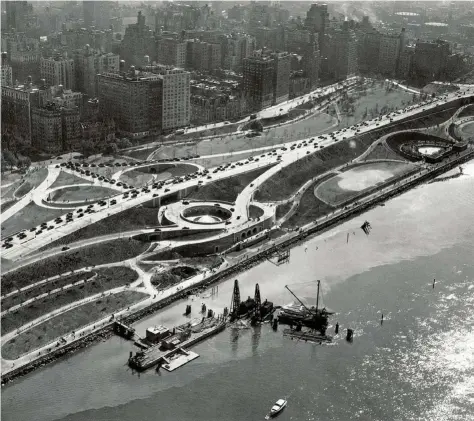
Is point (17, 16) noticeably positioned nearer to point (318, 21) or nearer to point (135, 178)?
point (318, 21)

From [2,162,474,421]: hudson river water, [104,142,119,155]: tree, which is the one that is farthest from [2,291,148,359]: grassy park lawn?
[104,142,119,155]: tree

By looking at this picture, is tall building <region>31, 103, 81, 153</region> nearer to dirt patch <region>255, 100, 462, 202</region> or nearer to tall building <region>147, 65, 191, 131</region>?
tall building <region>147, 65, 191, 131</region>

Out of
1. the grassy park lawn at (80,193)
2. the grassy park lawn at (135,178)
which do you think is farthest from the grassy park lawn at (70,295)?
the grassy park lawn at (135,178)

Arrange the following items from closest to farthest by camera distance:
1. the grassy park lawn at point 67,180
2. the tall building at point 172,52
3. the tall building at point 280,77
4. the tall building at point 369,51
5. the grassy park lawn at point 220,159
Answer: the grassy park lawn at point 67,180 → the grassy park lawn at point 220,159 → the tall building at point 280,77 → the tall building at point 172,52 → the tall building at point 369,51

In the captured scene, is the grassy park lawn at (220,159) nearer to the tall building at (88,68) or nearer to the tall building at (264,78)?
the tall building at (264,78)

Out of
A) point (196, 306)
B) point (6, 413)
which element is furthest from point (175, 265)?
point (6, 413)
